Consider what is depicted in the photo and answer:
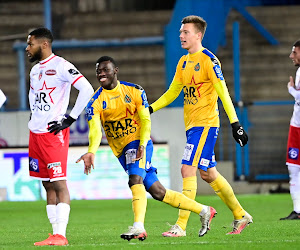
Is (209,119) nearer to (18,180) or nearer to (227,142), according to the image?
(18,180)

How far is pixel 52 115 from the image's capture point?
7.58 meters

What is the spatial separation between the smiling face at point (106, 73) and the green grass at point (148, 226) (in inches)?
58.0

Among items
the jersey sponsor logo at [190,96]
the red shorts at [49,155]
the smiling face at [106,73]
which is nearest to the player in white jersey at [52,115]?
the red shorts at [49,155]

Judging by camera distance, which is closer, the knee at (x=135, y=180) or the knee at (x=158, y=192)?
the knee at (x=135, y=180)

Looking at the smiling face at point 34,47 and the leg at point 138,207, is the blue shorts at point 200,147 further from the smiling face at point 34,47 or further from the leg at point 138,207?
the smiling face at point 34,47

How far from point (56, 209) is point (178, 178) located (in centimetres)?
859

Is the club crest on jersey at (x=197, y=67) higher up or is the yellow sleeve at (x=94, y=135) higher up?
the club crest on jersey at (x=197, y=67)

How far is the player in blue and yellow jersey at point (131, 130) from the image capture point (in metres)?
7.79

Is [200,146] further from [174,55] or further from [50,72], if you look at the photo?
[174,55]

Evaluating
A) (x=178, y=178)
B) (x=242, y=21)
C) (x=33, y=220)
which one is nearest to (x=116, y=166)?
(x=178, y=178)

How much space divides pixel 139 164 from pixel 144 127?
349 millimetres

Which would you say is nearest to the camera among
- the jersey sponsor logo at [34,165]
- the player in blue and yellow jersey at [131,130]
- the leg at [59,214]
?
the leg at [59,214]

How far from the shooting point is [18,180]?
15.7 metres

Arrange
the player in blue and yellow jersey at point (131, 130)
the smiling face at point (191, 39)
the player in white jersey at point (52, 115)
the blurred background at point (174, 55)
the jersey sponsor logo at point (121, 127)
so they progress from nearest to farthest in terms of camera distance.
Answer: the player in white jersey at point (52, 115)
the player in blue and yellow jersey at point (131, 130)
the jersey sponsor logo at point (121, 127)
the smiling face at point (191, 39)
the blurred background at point (174, 55)
